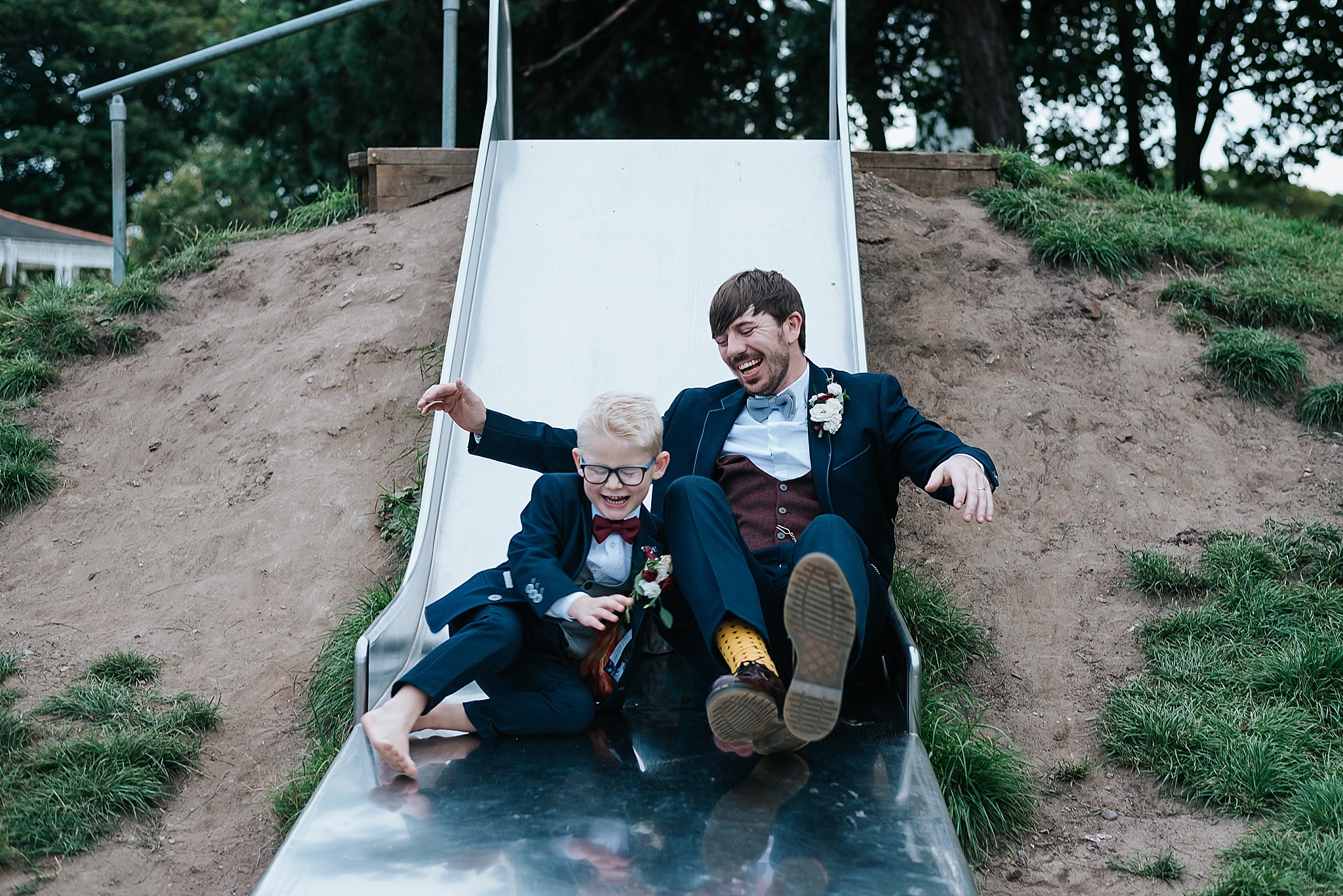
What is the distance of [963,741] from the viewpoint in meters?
3.04

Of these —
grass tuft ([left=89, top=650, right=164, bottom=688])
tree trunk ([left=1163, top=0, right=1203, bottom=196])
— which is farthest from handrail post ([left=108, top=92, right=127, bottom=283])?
tree trunk ([left=1163, top=0, right=1203, bottom=196])

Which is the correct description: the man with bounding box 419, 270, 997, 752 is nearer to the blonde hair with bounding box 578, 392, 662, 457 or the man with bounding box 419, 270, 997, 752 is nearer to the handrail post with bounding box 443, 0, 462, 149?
the blonde hair with bounding box 578, 392, 662, 457

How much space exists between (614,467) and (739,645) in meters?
0.52

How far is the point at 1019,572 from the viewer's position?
13.3ft

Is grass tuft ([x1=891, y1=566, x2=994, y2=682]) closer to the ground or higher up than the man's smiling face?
closer to the ground

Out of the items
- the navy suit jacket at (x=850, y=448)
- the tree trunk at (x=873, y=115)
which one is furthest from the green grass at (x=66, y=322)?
the tree trunk at (x=873, y=115)

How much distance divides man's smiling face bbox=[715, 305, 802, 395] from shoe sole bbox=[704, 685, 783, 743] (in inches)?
42.1

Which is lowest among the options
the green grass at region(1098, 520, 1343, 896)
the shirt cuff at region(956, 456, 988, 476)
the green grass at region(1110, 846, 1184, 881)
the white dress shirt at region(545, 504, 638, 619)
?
the green grass at region(1110, 846, 1184, 881)

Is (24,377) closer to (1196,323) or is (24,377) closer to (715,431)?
(715,431)

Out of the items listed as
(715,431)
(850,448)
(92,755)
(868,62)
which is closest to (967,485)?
(850,448)

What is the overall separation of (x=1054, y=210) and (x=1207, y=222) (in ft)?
2.99

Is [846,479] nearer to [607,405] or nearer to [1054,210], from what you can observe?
[607,405]

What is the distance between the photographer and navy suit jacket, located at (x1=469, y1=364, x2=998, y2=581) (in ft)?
9.48

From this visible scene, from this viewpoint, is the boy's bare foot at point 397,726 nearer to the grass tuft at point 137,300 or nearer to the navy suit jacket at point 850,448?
the navy suit jacket at point 850,448
